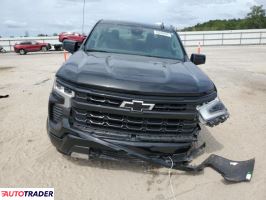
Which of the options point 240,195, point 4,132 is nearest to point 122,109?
point 240,195

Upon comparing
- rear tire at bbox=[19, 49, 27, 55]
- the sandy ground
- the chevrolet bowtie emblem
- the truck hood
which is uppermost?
the truck hood

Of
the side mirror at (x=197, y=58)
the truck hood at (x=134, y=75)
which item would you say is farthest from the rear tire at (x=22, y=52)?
the truck hood at (x=134, y=75)

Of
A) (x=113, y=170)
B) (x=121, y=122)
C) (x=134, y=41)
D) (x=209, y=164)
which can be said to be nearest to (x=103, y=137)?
(x=121, y=122)

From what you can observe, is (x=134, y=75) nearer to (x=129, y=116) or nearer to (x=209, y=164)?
(x=129, y=116)

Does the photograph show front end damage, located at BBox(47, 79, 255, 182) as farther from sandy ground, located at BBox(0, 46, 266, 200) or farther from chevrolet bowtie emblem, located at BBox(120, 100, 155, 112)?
sandy ground, located at BBox(0, 46, 266, 200)

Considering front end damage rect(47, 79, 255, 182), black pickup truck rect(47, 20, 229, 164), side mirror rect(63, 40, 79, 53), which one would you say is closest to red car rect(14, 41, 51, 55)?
side mirror rect(63, 40, 79, 53)

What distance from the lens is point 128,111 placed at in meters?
3.86

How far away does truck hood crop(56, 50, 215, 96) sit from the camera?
12.7 ft

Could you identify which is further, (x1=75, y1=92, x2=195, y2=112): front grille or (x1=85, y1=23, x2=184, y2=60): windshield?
(x1=85, y1=23, x2=184, y2=60): windshield

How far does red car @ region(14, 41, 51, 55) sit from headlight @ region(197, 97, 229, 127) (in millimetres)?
30417

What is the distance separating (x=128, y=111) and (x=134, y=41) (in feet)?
6.88

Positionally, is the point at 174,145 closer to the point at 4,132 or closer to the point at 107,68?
the point at 107,68

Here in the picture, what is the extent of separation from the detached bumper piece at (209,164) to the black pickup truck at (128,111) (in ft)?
0.04

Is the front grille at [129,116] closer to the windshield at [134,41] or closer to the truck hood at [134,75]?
the truck hood at [134,75]
